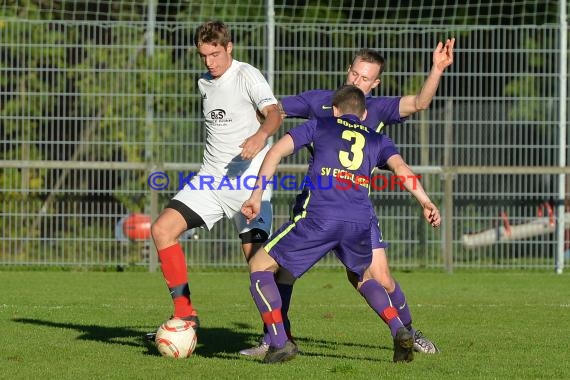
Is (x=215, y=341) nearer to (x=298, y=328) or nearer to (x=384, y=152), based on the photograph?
(x=298, y=328)

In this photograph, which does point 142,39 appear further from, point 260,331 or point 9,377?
point 9,377

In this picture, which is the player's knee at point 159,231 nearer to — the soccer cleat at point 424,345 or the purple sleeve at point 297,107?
the purple sleeve at point 297,107

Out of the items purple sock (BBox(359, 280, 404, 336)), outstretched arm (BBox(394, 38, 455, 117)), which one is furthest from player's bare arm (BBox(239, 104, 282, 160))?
purple sock (BBox(359, 280, 404, 336))

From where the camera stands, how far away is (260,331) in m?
9.47

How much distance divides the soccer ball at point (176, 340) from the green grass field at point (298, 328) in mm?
90

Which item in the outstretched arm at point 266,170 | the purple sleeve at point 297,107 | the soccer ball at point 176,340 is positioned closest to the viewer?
the outstretched arm at point 266,170

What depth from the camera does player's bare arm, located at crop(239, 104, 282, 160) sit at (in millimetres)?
7891

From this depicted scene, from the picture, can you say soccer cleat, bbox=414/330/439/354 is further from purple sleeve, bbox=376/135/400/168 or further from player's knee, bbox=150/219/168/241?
player's knee, bbox=150/219/168/241

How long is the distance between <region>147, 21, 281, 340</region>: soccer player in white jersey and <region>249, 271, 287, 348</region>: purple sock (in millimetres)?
1057

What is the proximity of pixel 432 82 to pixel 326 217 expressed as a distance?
1530mm

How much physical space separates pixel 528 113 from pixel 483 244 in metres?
1.76

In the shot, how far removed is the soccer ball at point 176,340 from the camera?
7.73 m

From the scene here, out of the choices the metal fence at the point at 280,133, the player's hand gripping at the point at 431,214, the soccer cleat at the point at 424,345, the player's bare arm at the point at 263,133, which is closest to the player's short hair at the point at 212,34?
the player's bare arm at the point at 263,133

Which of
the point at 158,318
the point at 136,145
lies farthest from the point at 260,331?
the point at 136,145
